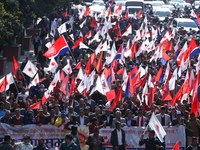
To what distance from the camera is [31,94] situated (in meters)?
15.5

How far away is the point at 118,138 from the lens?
37.3 feet

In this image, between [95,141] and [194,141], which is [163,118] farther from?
[95,141]

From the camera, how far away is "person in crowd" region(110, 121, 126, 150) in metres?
11.3

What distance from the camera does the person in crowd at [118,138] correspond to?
1134 centimetres

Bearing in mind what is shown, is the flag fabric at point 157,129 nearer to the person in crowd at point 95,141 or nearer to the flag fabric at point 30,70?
the person in crowd at point 95,141

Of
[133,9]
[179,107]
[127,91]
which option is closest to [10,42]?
[127,91]

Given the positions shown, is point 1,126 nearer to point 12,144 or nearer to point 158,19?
point 12,144

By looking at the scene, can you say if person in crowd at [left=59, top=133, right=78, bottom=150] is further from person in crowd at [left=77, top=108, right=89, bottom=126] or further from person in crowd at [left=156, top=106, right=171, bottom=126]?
person in crowd at [left=156, top=106, right=171, bottom=126]

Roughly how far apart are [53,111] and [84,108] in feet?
3.38

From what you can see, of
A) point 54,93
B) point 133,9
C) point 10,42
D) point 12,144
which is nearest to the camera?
point 12,144

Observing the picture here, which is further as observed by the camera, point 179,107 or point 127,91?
point 127,91

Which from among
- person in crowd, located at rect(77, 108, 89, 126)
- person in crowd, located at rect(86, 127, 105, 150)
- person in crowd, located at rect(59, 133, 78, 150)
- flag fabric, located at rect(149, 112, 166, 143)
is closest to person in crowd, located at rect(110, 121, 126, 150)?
person in crowd, located at rect(86, 127, 105, 150)

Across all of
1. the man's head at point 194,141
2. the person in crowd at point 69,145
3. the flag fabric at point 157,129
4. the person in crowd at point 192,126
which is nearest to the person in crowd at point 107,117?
the flag fabric at point 157,129

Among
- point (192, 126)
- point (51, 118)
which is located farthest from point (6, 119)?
point (192, 126)
